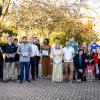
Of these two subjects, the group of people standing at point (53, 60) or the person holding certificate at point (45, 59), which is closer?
the group of people standing at point (53, 60)

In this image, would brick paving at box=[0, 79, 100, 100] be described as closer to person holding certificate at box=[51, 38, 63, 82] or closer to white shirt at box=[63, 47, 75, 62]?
person holding certificate at box=[51, 38, 63, 82]

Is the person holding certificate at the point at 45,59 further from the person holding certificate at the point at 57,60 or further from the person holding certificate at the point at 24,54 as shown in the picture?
the person holding certificate at the point at 24,54

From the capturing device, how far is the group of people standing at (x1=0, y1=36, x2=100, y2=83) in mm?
16141

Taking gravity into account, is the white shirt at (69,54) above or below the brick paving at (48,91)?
above

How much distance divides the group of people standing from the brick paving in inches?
26.3

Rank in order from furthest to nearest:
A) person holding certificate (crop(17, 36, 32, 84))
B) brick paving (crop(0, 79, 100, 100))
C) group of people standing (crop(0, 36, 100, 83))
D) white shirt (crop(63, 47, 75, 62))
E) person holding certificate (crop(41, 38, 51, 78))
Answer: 1. person holding certificate (crop(41, 38, 51, 78))
2. white shirt (crop(63, 47, 75, 62))
3. group of people standing (crop(0, 36, 100, 83))
4. person holding certificate (crop(17, 36, 32, 84))
5. brick paving (crop(0, 79, 100, 100))

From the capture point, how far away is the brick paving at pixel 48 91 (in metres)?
12.4

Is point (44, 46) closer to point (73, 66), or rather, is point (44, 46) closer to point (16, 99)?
point (73, 66)

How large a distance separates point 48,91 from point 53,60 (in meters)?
3.46

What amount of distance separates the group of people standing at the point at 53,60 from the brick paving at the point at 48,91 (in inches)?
26.3

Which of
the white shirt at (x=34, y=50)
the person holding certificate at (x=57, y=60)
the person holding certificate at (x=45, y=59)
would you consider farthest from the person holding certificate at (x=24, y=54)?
the person holding certificate at (x=45, y=59)

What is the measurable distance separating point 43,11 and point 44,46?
12.7 meters

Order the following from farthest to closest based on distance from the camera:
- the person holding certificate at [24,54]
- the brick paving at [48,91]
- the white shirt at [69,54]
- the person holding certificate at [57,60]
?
the person holding certificate at [57,60], the white shirt at [69,54], the person holding certificate at [24,54], the brick paving at [48,91]

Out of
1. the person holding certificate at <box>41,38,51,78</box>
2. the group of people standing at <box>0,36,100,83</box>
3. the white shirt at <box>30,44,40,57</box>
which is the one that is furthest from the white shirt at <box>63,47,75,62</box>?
the white shirt at <box>30,44,40,57</box>
